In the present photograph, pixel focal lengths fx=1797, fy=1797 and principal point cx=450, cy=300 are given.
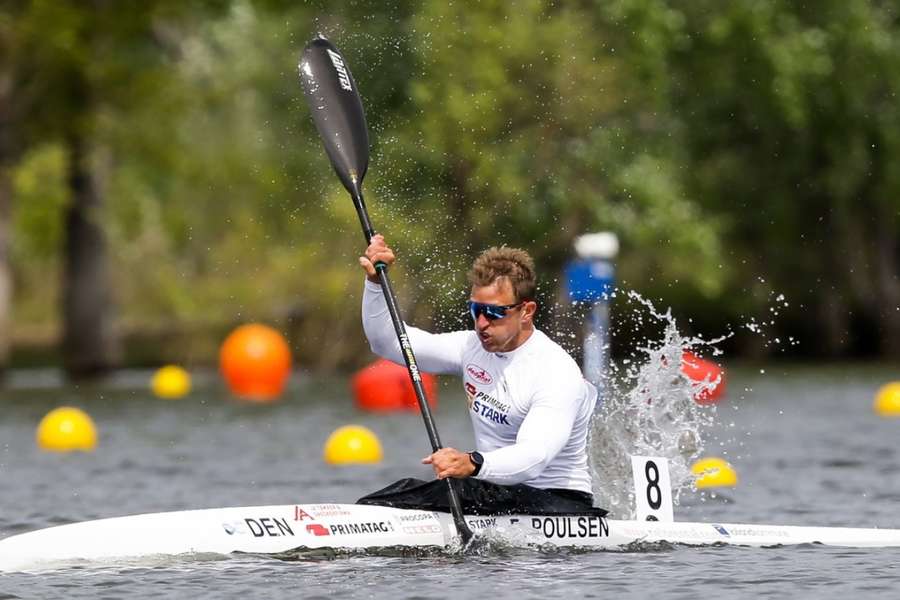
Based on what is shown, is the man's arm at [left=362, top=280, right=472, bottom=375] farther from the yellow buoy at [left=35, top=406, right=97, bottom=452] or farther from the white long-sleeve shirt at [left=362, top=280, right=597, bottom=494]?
the yellow buoy at [left=35, top=406, right=97, bottom=452]

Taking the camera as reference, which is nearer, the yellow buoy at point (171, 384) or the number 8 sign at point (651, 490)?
the number 8 sign at point (651, 490)

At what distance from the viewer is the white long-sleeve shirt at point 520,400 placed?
9.30 m

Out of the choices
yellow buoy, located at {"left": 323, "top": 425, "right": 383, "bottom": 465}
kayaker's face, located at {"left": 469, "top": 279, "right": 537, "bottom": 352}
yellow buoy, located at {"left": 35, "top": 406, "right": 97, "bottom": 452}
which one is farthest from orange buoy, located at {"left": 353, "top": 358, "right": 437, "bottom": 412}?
kayaker's face, located at {"left": 469, "top": 279, "right": 537, "bottom": 352}

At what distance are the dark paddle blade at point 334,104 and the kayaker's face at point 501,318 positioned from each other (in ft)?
7.51

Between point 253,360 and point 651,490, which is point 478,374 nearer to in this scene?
point 651,490

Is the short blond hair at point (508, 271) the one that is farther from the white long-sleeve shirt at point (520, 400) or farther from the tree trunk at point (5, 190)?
the tree trunk at point (5, 190)

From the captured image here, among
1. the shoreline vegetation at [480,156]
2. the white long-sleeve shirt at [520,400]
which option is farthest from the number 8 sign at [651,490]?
the shoreline vegetation at [480,156]

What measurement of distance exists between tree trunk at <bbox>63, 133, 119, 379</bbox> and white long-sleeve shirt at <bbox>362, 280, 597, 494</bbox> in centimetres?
2483

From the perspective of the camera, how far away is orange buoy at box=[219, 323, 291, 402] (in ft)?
82.2

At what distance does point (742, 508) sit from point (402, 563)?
414 cm

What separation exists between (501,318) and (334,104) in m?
2.71

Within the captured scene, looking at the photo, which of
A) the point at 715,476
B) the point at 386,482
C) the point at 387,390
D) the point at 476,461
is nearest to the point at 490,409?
the point at 476,461

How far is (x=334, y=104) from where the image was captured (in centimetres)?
1155

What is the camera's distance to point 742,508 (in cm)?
1293
